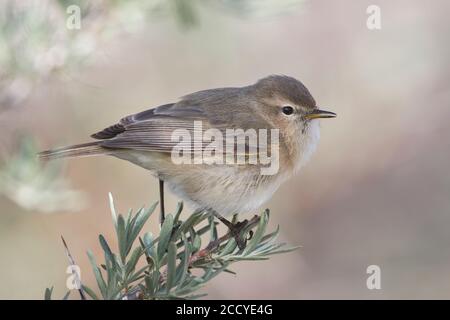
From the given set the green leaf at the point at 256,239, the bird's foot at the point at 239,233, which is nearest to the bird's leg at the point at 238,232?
the bird's foot at the point at 239,233

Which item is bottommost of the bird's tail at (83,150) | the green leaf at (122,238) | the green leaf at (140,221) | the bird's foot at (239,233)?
the green leaf at (122,238)

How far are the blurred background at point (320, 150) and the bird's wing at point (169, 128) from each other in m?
0.39

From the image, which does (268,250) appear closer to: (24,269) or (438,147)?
(24,269)

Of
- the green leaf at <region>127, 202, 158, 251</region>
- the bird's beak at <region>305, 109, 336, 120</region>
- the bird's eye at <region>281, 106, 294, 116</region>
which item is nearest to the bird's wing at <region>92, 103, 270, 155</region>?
the bird's eye at <region>281, 106, 294, 116</region>

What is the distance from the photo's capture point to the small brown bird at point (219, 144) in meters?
3.75

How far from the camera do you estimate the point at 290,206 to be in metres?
5.90

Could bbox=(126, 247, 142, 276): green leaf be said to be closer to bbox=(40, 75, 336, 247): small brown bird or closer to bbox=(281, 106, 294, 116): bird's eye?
bbox=(40, 75, 336, 247): small brown bird

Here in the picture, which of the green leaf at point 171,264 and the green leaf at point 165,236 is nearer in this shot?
the green leaf at point 171,264

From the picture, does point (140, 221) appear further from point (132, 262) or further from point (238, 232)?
point (238, 232)

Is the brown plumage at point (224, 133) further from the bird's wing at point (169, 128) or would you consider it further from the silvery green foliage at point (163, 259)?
the silvery green foliage at point (163, 259)

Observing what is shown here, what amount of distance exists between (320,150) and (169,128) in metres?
2.38

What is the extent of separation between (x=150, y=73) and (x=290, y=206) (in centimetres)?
164

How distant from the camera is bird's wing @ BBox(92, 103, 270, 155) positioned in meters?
3.81
